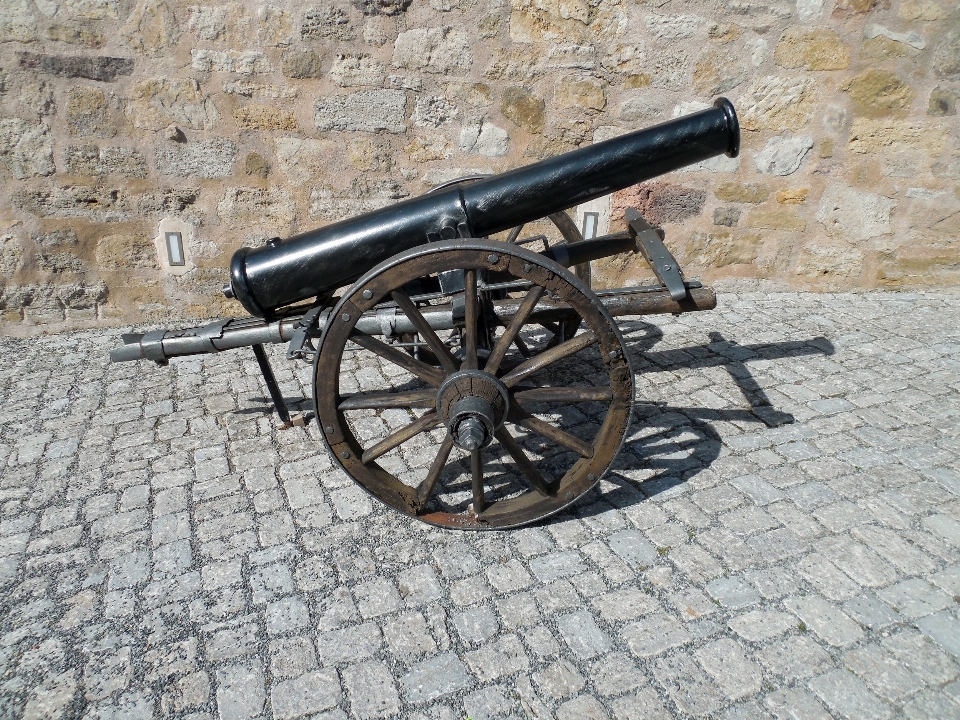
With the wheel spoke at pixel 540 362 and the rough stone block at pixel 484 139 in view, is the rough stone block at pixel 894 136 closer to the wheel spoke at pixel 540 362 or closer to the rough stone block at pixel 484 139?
the rough stone block at pixel 484 139

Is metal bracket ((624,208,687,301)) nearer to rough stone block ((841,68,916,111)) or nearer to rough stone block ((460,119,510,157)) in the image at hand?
rough stone block ((460,119,510,157))

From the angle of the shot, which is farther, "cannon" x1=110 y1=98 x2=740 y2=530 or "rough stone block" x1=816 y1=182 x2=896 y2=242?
"rough stone block" x1=816 y1=182 x2=896 y2=242

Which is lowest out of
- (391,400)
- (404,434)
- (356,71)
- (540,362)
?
(404,434)

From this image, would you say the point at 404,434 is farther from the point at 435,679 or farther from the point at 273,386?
the point at 273,386

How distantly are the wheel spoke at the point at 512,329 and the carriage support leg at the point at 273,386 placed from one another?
133cm

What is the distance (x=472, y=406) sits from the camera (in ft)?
8.12

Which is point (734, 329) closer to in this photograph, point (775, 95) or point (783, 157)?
point (783, 157)

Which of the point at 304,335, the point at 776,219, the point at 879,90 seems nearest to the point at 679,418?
the point at 304,335

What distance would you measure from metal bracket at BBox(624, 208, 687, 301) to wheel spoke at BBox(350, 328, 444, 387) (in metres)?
0.97

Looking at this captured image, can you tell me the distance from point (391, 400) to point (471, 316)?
1.62ft

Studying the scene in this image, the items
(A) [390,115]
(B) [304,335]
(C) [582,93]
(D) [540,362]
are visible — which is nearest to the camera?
(D) [540,362]

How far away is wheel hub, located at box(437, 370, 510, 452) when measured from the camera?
2477 mm

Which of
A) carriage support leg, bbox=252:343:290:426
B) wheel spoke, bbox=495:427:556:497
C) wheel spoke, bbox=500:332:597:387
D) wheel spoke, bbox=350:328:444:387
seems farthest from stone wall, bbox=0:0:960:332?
wheel spoke, bbox=495:427:556:497

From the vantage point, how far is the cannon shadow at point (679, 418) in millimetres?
3043
